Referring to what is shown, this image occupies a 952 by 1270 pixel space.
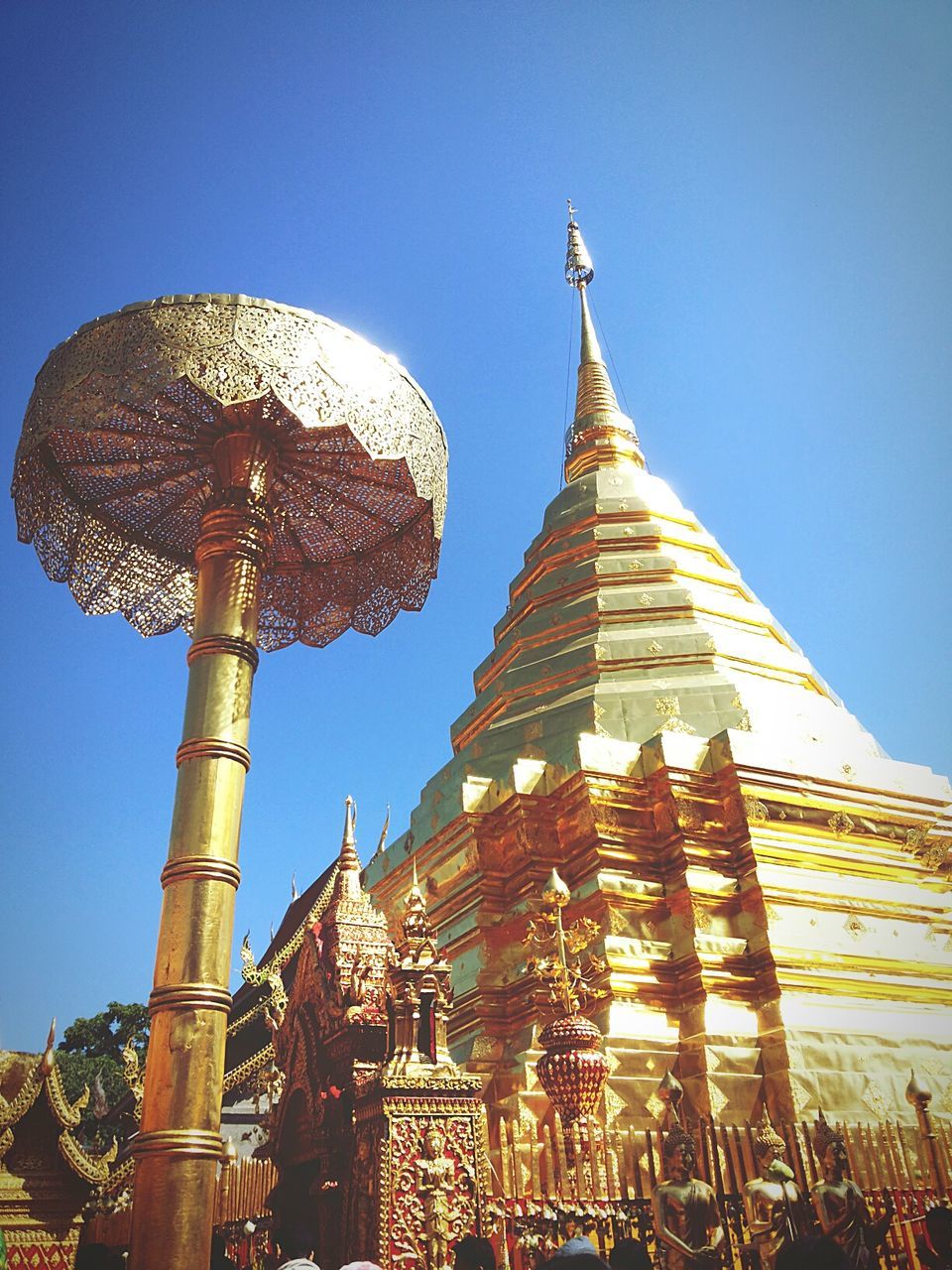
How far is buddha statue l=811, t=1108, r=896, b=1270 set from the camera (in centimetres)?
544

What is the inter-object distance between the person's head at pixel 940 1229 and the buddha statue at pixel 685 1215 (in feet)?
3.34

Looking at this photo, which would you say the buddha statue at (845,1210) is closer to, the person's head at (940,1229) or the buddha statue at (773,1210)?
the buddha statue at (773,1210)

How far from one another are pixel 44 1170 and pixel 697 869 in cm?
658

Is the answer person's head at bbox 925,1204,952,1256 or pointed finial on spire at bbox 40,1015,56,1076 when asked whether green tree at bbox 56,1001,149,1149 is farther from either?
person's head at bbox 925,1204,952,1256

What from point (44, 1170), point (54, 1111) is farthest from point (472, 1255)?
point (44, 1170)

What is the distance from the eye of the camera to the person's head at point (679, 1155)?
5480 millimetres

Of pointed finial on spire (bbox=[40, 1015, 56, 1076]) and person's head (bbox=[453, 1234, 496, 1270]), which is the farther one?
pointed finial on spire (bbox=[40, 1015, 56, 1076])

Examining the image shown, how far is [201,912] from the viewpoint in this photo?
3.99 metres

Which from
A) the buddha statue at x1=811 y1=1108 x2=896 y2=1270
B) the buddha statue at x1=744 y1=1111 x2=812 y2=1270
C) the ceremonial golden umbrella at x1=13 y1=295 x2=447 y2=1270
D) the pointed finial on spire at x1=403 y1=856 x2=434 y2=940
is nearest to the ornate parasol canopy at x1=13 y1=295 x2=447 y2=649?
the ceremonial golden umbrella at x1=13 y1=295 x2=447 y2=1270

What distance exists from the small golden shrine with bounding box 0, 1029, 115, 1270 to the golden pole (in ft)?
17.8

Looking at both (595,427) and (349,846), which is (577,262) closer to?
(595,427)

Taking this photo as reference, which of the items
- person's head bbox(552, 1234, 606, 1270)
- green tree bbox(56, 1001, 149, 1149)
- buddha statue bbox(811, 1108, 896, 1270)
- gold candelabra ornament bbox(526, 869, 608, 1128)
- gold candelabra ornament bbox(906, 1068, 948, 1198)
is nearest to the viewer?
person's head bbox(552, 1234, 606, 1270)

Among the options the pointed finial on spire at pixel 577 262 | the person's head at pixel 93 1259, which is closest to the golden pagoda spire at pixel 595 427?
the pointed finial on spire at pixel 577 262

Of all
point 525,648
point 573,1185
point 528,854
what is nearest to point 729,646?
point 525,648
